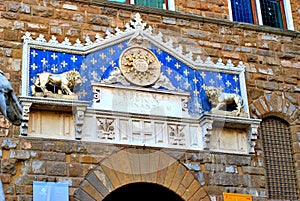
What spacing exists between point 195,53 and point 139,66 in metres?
1.14

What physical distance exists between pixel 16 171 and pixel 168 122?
8.34 ft

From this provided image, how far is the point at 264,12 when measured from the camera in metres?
13.6

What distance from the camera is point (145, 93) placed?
11648mm

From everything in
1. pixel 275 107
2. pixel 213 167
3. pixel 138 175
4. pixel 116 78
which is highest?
pixel 116 78

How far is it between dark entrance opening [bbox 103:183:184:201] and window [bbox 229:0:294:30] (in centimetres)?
357

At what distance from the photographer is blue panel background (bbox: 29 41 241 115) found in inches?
440

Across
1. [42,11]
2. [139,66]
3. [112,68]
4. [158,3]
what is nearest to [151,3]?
[158,3]

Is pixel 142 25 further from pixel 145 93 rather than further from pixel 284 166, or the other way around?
pixel 284 166

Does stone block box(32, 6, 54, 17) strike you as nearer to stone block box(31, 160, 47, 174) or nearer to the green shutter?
the green shutter

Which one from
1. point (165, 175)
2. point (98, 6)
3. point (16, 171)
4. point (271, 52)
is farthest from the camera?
point (271, 52)

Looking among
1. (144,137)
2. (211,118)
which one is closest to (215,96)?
(211,118)

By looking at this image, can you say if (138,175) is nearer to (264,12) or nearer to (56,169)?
(56,169)

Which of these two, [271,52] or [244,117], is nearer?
[244,117]

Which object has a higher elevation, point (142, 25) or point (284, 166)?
point (142, 25)
